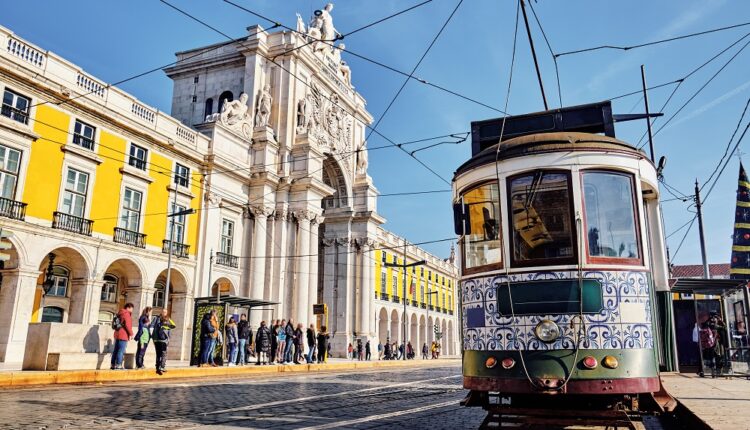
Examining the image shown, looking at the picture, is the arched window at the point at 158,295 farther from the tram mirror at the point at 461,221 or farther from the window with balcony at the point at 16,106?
the tram mirror at the point at 461,221

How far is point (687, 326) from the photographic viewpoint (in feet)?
49.9

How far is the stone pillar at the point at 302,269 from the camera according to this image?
3341cm

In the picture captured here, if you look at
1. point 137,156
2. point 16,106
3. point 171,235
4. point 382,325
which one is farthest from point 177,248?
point 382,325

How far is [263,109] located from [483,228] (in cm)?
2988

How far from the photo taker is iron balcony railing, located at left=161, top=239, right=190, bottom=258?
85.9ft

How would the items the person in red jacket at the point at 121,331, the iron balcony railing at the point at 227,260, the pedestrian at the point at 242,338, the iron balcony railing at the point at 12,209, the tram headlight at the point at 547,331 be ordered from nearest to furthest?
the tram headlight at the point at 547,331, the person in red jacket at the point at 121,331, the iron balcony railing at the point at 12,209, the pedestrian at the point at 242,338, the iron balcony railing at the point at 227,260

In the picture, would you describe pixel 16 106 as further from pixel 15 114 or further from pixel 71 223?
pixel 71 223

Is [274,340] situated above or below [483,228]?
below

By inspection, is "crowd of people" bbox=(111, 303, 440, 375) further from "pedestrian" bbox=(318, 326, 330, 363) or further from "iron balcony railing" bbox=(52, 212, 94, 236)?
"iron balcony railing" bbox=(52, 212, 94, 236)

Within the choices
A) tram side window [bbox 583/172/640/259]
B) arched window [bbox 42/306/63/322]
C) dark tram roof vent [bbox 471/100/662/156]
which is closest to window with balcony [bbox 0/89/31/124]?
arched window [bbox 42/306/63/322]

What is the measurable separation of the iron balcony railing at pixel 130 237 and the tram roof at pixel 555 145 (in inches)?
826

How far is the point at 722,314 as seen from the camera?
50.4 feet

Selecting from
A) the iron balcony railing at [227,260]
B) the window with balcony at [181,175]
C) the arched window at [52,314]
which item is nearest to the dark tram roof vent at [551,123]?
the arched window at [52,314]

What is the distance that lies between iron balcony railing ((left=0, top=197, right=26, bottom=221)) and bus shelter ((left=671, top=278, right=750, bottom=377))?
20.2 m
